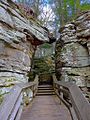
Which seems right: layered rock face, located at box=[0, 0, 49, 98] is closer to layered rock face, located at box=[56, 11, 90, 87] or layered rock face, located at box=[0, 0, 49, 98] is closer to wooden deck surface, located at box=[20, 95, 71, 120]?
wooden deck surface, located at box=[20, 95, 71, 120]

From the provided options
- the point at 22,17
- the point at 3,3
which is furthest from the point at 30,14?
the point at 3,3

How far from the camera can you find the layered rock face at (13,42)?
712 cm

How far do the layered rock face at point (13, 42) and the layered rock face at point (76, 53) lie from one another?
241 cm

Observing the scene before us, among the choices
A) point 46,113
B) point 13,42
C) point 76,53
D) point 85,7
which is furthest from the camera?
point 85,7

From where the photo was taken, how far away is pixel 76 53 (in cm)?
1089

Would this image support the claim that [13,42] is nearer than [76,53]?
Yes

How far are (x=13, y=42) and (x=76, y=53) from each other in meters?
4.57

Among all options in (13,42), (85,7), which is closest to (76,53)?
(13,42)

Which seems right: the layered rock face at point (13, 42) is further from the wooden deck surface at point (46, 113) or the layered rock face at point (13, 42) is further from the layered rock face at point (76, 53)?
the layered rock face at point (76, 53)

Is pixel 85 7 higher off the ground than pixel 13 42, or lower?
higher

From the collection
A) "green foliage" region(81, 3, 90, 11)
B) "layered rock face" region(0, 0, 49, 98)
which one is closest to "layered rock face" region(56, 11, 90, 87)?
"layered rock face" region(0, 0, 49, 98)

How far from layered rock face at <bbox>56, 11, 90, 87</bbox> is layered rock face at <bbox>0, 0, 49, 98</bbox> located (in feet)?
7.90

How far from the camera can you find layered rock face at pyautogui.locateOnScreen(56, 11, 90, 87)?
10.4 metres

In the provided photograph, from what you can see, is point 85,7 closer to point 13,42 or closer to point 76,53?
point 76,53
